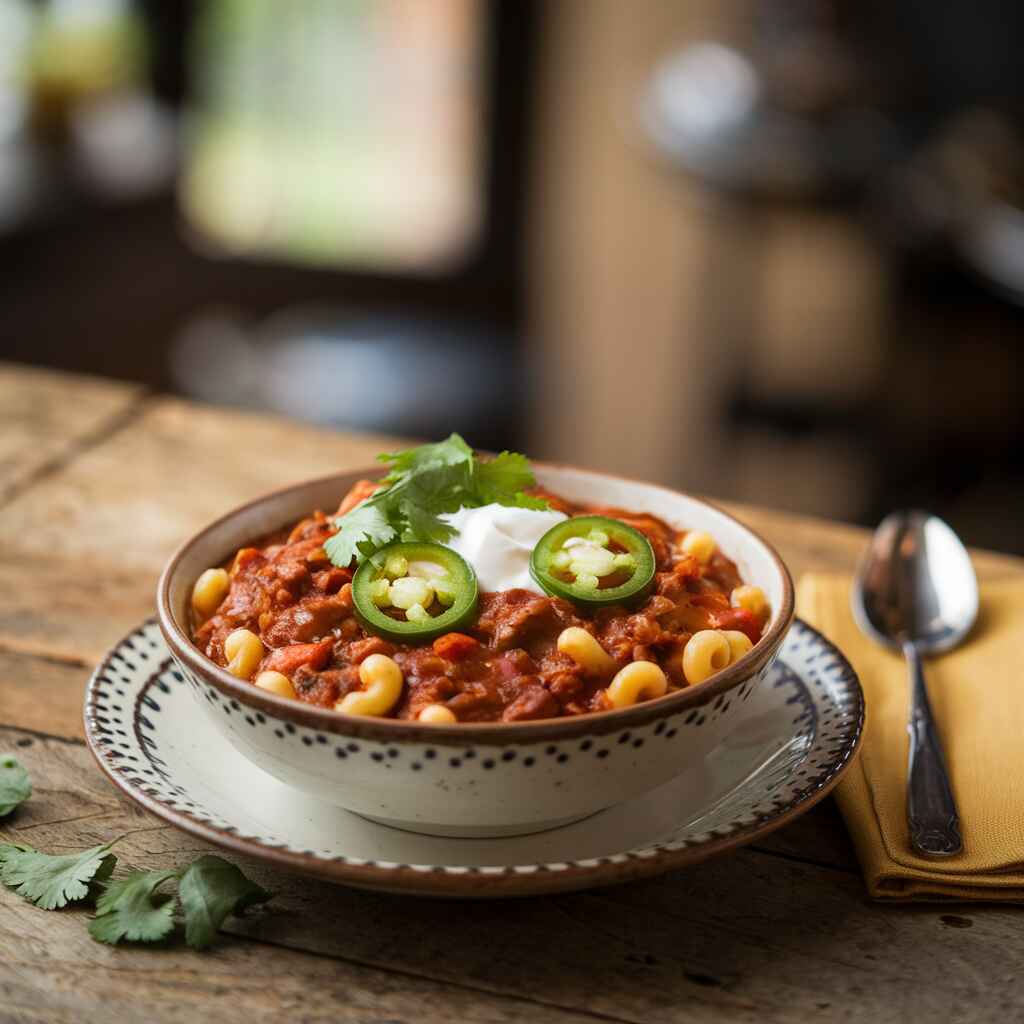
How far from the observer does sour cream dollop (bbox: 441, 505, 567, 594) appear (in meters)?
1.37

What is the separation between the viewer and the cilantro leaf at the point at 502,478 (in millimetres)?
1489

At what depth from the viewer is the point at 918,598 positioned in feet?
5.92

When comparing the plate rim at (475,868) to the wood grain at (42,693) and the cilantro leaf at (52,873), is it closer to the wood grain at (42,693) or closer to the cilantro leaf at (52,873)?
the cilantro leaf at (52,873)

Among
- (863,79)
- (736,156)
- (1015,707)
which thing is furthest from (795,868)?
(863,79)

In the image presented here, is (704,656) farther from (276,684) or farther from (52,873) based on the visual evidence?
(52,873)

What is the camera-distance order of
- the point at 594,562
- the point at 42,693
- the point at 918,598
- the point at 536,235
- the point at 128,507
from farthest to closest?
1. the point at 536,235
2. the point at 128,507
3. the point at 918,598
4. the point at 42,693
5. the point at 594,562

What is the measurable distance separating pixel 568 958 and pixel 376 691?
0.93ft

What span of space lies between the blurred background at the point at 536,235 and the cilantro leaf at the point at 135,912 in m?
3.31

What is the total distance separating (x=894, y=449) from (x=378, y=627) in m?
3.92

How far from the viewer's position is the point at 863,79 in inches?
183

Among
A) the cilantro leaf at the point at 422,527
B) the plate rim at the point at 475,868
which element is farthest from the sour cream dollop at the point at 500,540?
the plate rim at the point at 475,868

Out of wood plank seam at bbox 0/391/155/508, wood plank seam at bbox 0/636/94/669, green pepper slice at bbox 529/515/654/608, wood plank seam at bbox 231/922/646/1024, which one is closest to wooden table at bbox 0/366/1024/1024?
wood plank seam at bbox 231/922/646/1024

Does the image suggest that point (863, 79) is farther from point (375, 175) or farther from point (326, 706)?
point (326, 706)

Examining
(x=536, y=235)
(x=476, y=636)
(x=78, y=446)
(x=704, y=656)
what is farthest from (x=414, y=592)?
(x=536, y=235)
